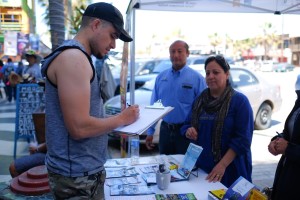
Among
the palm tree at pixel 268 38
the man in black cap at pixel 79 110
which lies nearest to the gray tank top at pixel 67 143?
the man in black cap at pixel 79 110

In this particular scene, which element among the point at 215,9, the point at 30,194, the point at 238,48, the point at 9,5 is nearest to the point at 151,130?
the point at 30,194

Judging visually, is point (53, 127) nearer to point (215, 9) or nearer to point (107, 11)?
point (107, 11)

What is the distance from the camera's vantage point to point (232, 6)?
4664mm

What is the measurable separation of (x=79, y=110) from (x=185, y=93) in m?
2.42

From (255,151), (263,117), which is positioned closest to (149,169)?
(255,151)

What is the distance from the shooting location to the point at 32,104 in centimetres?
568

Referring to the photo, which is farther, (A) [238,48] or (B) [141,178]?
(A) [238,48]

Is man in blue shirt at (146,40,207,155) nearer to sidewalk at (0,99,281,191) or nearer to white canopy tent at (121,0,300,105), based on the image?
white canopy tent at (121,0,300,105)

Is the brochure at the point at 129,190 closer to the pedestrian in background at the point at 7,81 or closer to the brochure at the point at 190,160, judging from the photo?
the brochure at the point at 190,160

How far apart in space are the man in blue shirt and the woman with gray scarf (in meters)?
0.98

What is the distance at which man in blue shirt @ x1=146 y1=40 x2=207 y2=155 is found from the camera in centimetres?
362

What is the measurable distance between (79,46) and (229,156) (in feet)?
4.95

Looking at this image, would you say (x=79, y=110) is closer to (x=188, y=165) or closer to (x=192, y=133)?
(x=188, y=165)

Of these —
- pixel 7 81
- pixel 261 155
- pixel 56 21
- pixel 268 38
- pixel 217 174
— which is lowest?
pixel 261 155
